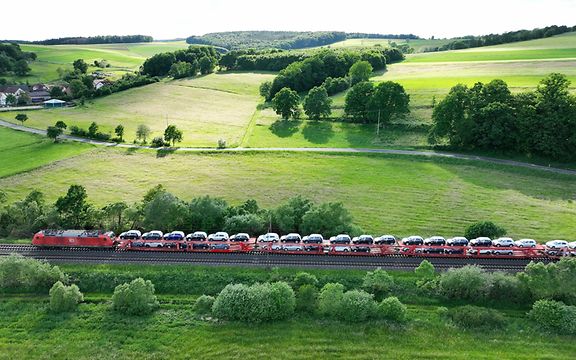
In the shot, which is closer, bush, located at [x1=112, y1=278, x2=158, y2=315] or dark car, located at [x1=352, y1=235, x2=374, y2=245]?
bush, located at [x1=112, y1=278, x2=158, y2=315]

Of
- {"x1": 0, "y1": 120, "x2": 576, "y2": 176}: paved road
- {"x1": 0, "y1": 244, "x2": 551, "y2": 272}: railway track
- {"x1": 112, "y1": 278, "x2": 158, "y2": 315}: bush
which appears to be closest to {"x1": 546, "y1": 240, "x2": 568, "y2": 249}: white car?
{"x1": 0, "y1": 244, "x2": 551, "y2": 272}: railway track

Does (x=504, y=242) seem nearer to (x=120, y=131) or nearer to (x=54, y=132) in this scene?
(x=120, y=131)

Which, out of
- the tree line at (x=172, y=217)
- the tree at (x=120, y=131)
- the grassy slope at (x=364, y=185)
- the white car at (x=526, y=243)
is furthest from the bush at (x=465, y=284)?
the tree at (x=120, y=131)

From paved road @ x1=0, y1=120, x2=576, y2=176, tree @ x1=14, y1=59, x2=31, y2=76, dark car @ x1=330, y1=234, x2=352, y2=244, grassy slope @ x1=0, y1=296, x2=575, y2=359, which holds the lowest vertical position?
grassy slope @ x1=0, y1=296, x2=575, y2=359

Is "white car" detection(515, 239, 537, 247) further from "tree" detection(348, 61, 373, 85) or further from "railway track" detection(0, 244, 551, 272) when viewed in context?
"tree" detection(348, 61, 373, 85)

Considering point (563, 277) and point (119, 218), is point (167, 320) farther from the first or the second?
point (563, 277)
